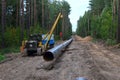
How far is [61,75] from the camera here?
12.2 metres

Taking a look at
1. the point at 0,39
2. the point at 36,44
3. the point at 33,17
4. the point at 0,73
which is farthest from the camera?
the point at 33,17

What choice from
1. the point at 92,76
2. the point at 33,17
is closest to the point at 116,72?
the point at 92,76

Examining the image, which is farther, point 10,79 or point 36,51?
point 36,51

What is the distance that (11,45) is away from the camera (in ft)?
103

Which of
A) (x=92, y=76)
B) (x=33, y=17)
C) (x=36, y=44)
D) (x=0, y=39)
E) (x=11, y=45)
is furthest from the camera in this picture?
(x=33, y=17)

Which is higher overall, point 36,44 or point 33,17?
point 33,17

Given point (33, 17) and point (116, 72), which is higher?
point (33, 17)

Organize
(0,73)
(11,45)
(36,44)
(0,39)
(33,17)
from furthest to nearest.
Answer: (33,17) < (11,45) < (0,39) < (36,44) < (0,73)

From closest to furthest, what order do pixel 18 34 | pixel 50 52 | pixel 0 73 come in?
pixel 0 73 < pixel 50 52 < pixel 18 34

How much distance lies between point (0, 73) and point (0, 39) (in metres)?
15.6

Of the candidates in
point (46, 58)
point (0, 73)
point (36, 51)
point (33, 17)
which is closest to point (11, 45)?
point (36, 51)

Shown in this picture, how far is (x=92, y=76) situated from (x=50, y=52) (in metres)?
5.33

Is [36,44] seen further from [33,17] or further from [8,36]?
[33,17]

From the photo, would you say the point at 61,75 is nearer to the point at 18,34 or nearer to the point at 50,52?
the point at 50,52
